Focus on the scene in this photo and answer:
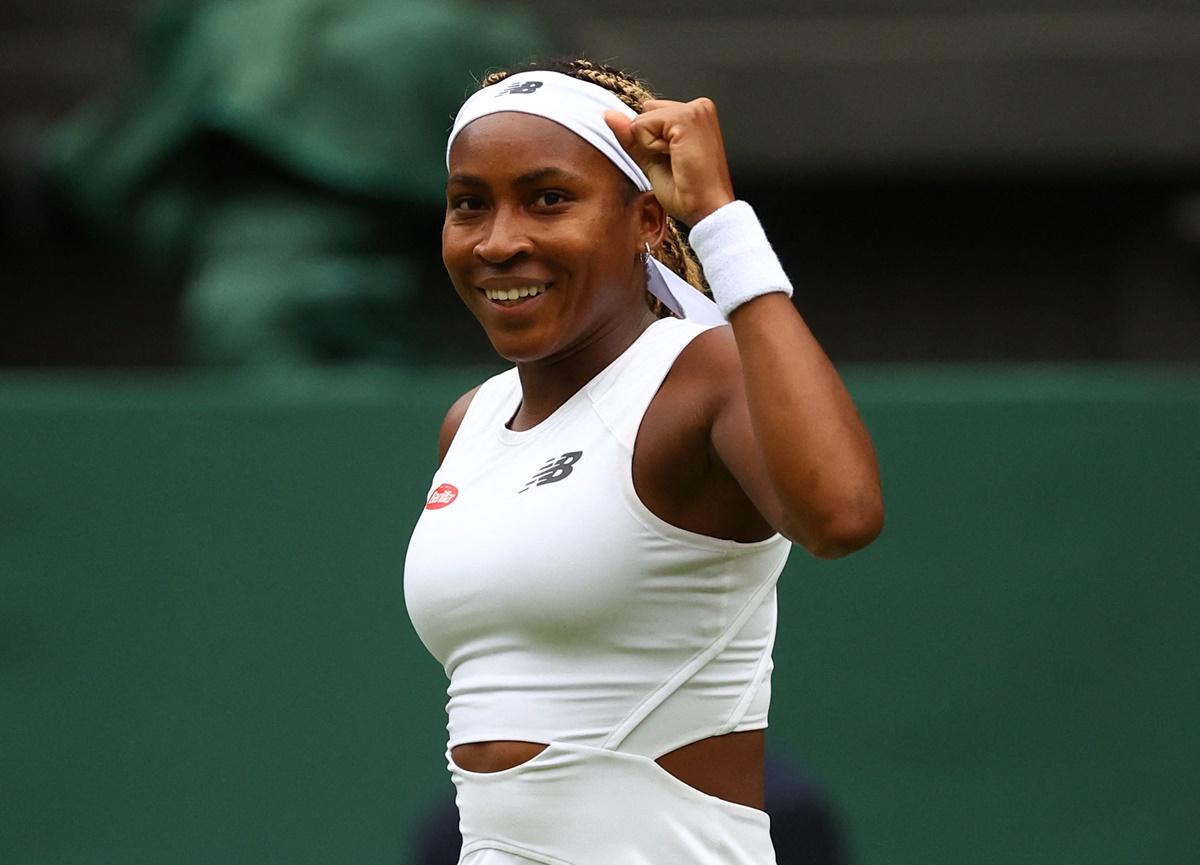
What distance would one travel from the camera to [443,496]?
2707 mm

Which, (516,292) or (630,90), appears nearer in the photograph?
(516,292)

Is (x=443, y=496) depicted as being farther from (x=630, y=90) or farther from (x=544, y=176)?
(x=630, y=90)

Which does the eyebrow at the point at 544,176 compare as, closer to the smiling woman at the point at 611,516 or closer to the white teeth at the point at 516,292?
the smiling woman at the point at 611,516

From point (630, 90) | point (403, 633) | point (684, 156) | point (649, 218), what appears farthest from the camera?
point (403, 633)

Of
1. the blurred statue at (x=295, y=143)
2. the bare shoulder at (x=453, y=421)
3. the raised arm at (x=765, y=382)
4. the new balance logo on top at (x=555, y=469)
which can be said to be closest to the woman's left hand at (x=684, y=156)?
the raised arm at (x=765, y=382)

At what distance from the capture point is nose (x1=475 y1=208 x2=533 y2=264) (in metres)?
2.51

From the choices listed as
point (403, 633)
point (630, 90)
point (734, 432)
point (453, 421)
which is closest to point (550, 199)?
point (630, 90)

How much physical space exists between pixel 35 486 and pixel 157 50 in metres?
1.90

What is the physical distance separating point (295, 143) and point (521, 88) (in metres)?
3.93

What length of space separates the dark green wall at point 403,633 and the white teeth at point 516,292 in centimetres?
289

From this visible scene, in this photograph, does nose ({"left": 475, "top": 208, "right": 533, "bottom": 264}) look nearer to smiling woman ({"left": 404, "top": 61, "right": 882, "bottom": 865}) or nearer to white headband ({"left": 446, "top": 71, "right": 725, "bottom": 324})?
smiling woman ({"left": 404, "top": 61, "right": 882, "bottom": 865})

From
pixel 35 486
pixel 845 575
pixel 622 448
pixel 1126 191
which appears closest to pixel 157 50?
pixel 35 486

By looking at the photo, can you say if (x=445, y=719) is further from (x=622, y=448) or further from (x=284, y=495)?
(x=622, y=448)

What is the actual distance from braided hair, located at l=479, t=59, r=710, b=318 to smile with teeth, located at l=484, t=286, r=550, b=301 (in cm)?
25
